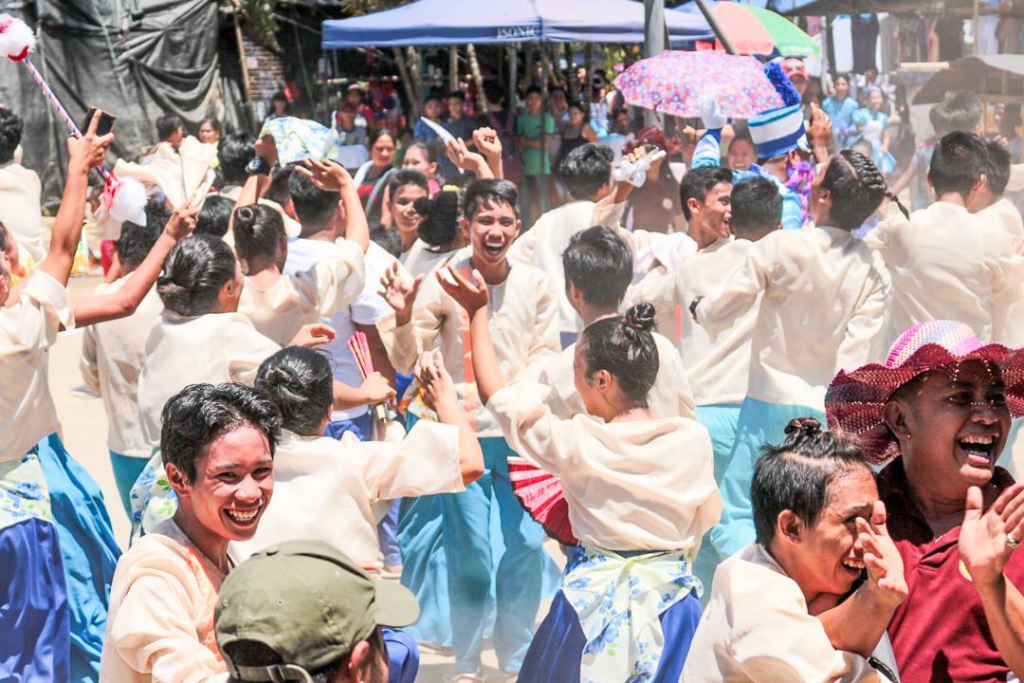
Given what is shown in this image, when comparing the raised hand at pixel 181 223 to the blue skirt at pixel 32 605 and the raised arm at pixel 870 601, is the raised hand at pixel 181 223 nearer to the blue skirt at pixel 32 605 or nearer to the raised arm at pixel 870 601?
the blue skirt at pixel 32 605

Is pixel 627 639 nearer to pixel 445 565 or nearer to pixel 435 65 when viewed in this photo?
pixel 445 565

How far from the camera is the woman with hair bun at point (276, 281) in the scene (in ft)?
17.8

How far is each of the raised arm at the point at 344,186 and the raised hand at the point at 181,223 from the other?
69 cm

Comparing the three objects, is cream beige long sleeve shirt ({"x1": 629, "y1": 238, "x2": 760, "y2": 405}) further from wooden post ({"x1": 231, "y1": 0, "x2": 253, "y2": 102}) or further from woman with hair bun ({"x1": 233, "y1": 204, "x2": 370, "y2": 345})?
wooden post ({"x1": 231, "y1": 0, "x2": 253, "y2": 102})

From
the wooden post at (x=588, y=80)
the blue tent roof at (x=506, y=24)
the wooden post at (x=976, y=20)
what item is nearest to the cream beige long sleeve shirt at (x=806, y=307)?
the wooden post at (x=976, y=20)

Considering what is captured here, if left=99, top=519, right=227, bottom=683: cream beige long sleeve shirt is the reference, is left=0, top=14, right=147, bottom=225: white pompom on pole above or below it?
above

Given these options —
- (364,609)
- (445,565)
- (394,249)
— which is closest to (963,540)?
(364,609)

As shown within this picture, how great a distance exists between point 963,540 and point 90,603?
352 cm

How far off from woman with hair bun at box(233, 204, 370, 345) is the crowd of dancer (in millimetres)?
12

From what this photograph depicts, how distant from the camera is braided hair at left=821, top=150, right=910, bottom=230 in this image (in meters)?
5.52

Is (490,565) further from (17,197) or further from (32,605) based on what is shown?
(17,197)

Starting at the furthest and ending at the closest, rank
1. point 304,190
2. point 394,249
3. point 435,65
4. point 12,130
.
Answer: point 435,65 → point 394,249 → point 12,130 → point 304,190

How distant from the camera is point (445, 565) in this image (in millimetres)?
5852

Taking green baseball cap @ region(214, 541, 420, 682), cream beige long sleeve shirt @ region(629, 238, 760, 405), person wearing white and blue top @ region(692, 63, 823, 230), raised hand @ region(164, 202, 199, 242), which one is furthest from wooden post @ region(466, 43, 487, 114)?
green baseball cap @ region(214, 541, 420, 682)
